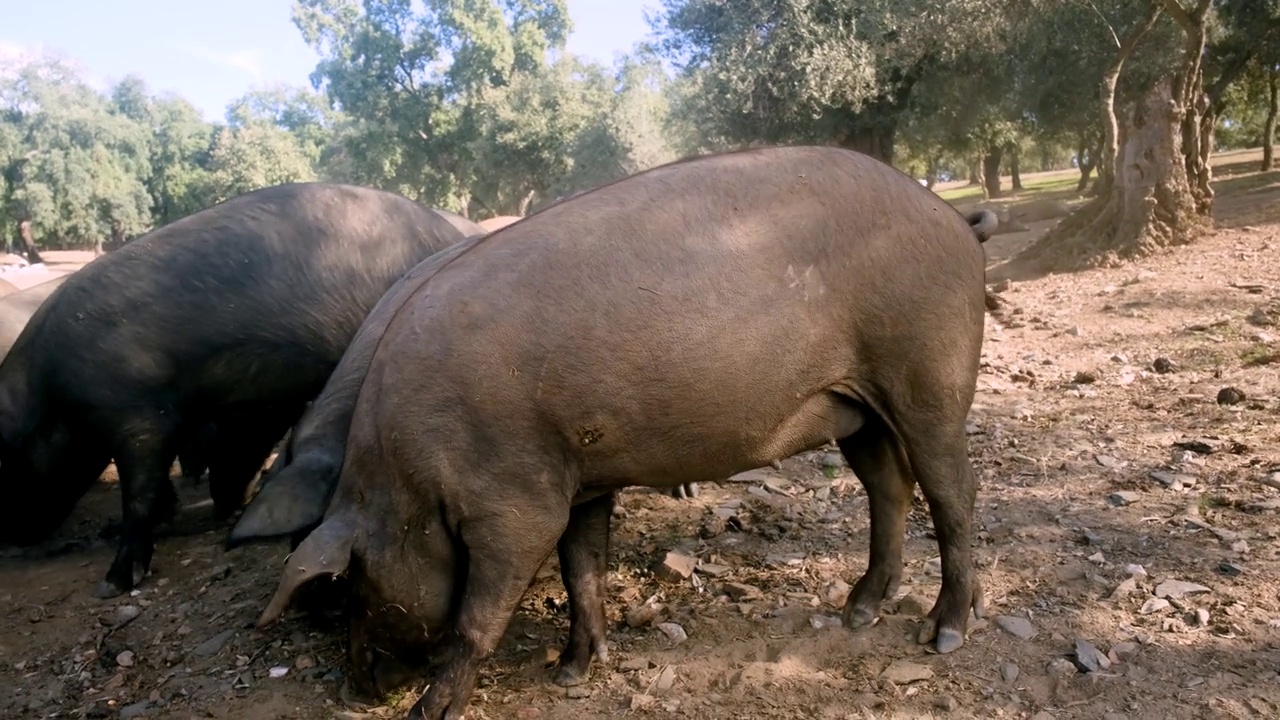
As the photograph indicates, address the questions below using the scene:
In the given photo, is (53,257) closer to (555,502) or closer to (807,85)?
(807,85)

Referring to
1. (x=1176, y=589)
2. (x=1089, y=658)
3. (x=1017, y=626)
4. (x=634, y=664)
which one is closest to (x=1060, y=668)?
(x=1089, y=658)

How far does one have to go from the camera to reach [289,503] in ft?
10.1

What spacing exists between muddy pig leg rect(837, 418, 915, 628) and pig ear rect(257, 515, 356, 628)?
2.03 meters

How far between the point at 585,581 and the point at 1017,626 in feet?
5.59

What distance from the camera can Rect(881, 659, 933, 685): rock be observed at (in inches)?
129

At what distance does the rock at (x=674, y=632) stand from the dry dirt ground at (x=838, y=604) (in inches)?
0.4

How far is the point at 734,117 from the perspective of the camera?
54.0ft

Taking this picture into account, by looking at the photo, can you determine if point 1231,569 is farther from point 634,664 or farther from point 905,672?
point 634,664

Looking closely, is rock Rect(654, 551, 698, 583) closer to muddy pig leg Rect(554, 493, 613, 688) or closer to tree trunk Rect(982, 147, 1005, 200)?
muddy pig leg Rect(554, 493, 613, 688)

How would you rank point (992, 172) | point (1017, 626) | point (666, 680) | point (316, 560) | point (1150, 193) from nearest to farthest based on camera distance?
point (316, 560)
point (666, 680)
point (1017, 626)
point (1150, 193)
point (992, 172)

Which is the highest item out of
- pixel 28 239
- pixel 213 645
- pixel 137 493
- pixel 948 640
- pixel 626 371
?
pixel 28 239

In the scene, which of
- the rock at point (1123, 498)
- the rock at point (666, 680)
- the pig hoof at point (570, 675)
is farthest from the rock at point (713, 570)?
the rock at point (1123, 498)

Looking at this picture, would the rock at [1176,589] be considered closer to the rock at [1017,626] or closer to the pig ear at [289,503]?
the rock at [1017,626]

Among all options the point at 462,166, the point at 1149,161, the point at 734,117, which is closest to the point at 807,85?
the point at 734,117
